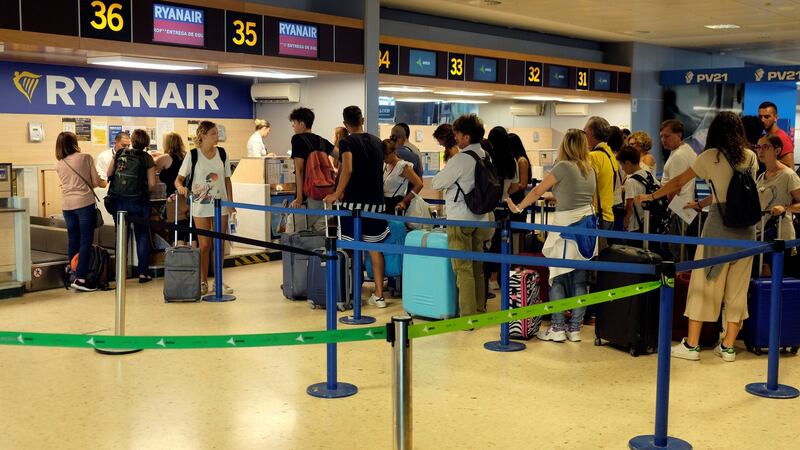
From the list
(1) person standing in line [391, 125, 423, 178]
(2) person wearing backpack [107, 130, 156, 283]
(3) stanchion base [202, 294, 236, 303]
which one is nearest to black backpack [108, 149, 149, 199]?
(2) person wearing backpack [107, 130, 156, 283]

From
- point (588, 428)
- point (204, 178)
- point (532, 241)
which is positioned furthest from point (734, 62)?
point (588, 428)

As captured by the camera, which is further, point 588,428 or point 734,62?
point 734,62

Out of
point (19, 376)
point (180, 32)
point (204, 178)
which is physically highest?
point (180, 32)

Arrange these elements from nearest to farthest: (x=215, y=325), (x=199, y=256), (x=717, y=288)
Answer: (x=717, y=288), (x=215, y=325), (x=199, y=256)

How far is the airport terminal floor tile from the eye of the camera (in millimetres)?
4074

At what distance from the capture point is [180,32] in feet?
26.0

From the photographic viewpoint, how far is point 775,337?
470 centimetres

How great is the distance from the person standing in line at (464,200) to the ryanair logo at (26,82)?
511 centimetres

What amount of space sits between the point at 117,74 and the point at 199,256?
3.54 meters

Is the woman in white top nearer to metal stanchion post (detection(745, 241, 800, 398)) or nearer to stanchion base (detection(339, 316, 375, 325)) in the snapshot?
stanchion base (detection(339, 316, 375, 325))

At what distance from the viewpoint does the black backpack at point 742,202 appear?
527 centimetres

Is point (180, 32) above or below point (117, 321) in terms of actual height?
above

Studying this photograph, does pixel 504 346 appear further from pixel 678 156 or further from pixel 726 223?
pixel 678 156

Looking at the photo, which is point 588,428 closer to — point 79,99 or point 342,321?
point 342,321
